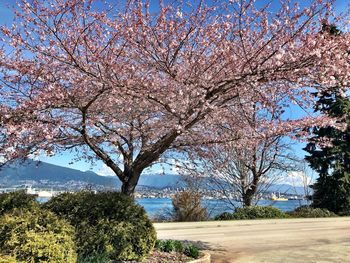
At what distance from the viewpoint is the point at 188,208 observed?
2012 centimetres

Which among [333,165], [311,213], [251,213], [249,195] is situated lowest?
[251,213]

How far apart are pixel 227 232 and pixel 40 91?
994 cm

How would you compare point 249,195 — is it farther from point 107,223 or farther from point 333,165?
point 107,223

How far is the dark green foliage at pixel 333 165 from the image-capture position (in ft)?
85.5

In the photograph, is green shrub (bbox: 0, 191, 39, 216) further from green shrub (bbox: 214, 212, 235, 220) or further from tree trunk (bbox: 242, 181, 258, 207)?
tree trunk (bbox: 242, 181, 258, 207)

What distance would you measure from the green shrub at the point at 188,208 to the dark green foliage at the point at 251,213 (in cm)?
110

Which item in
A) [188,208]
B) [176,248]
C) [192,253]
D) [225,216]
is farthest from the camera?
[225,216]

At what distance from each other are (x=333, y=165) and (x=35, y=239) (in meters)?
25.5

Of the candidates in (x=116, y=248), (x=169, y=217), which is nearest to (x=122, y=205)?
(x=116, y=248)

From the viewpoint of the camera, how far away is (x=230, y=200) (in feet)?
76.1

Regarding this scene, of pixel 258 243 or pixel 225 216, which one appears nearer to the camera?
pixel 258 243

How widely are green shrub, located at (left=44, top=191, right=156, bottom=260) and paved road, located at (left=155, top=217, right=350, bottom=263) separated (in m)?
2.41

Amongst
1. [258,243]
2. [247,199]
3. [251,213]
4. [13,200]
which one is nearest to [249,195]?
[247,199]

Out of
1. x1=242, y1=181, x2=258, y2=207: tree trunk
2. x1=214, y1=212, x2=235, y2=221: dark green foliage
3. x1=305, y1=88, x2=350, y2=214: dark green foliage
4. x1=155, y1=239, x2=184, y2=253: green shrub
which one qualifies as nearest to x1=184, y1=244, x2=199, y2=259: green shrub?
x1=155, y1=239, x2=184, y2=253: green shrub
